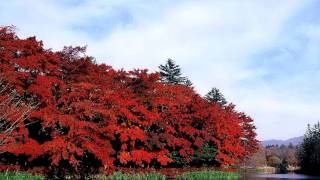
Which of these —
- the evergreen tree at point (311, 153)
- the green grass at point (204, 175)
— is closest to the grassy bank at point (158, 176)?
the green grass at point (204, 175)

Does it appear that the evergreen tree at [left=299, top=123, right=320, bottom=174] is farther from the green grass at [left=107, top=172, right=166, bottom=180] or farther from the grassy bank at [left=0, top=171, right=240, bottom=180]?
the green grass at [left=107, top=172, right=166, bottom=180]

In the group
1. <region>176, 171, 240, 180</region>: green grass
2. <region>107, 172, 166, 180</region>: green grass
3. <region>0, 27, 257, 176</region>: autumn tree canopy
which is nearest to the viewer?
<region>0, 27, 257, 176</region>: autumn tree canopy

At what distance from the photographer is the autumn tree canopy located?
30031 mm

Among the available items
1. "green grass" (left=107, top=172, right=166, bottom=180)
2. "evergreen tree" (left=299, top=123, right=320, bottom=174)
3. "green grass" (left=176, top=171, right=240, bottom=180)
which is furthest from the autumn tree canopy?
"evergreen tree" (left=299, top=123, right=320, bottom=174)

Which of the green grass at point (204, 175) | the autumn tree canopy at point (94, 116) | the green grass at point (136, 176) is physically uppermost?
the autumn tree canopy at point (94, 116)

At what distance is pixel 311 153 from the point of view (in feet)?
198

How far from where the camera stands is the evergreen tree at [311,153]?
5778 cm

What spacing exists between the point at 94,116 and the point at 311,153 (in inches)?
1487

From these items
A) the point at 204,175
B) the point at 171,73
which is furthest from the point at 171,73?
the point at 204,175

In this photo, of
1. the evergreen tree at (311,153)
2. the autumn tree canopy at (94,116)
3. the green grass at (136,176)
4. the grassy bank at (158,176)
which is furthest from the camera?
the evergreen tree at (311,153)

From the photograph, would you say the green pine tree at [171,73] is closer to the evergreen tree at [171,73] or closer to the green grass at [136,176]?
the evergreen tree at [171,73]

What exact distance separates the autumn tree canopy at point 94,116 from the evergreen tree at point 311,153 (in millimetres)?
19933

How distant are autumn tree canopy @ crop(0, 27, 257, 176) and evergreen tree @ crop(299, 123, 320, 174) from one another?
19933 mm

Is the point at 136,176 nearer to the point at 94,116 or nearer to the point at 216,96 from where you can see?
the point at 94,116
